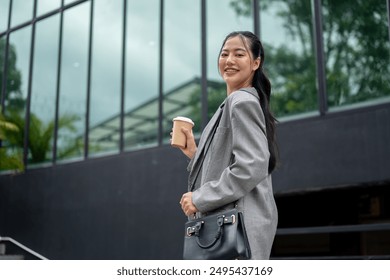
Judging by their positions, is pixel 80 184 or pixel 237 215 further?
pixel 80 184

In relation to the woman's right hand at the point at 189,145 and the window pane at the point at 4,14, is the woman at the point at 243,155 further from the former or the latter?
the window pane at the point at 4,14

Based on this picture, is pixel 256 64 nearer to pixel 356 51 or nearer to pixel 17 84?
pixel 356 51

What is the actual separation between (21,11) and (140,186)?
21.0ft

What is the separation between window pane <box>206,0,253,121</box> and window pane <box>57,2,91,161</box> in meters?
3.37

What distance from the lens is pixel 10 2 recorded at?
46.6 feet

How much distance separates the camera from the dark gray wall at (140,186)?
26.1ft

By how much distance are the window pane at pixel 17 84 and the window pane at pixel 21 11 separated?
0.28m

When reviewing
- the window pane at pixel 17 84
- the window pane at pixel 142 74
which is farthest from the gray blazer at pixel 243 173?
the window pane at pixel 17 84

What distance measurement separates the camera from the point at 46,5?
1329 cm

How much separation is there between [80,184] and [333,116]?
5819 millimetres

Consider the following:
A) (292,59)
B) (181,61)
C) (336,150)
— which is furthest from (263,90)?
(181,61)
